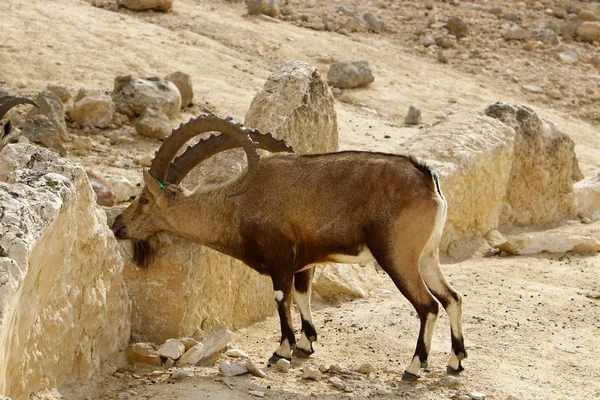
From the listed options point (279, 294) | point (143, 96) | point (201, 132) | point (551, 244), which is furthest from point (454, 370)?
point (143, 96)

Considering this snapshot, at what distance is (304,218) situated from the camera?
821cm

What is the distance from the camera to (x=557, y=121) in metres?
20.5

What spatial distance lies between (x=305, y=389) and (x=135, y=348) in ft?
4.01

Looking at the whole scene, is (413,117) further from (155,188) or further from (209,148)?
(155,188)

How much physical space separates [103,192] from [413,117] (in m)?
8.06

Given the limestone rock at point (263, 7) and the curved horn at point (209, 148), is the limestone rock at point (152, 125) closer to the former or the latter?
the curved horn at point (209, 148)

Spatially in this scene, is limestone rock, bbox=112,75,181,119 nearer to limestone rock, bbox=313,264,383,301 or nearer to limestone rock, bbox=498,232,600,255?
limestone rock, bbox=498,232,600,255

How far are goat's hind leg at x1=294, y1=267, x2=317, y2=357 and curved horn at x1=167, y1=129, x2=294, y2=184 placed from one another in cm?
101

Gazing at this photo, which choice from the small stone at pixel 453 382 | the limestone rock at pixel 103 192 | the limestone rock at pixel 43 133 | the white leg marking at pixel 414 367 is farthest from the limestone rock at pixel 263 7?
the small stone at pixel 453 382

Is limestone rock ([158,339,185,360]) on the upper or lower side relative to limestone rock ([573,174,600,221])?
upper

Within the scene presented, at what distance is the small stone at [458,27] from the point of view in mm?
24750

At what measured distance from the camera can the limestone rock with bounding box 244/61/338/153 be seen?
9.94 metres

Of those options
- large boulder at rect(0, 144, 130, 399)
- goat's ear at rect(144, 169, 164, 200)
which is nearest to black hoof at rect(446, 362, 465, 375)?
large boulder at rect(0, 144, 130, 399)

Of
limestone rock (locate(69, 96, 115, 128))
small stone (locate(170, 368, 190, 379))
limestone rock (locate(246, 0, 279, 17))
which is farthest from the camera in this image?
limestone rock (locate(246, 0, 279, 17))
